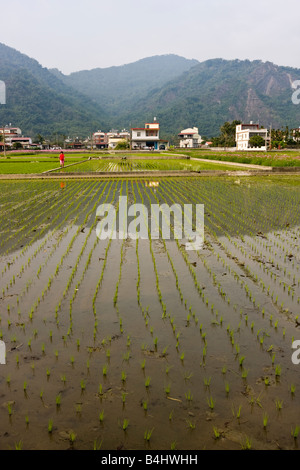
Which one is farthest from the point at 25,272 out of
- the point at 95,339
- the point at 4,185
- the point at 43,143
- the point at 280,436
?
the point at 43,143

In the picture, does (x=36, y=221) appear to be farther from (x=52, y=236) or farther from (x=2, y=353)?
(x=2, y=353)

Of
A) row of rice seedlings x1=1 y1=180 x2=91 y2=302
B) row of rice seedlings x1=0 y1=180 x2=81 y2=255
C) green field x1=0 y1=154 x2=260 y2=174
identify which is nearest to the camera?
row of rice seedlings x1=1 y1=180 x2=91 y2=302

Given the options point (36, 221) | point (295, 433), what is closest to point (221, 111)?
point (36, 221)

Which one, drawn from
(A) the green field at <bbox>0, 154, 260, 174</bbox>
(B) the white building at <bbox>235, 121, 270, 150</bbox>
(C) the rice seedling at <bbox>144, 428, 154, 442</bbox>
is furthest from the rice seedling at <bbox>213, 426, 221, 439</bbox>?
(B) the white building at <bbox>235, 121, 270, 150</bbox>

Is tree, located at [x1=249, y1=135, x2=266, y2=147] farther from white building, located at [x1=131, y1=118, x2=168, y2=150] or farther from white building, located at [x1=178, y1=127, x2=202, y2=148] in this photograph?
A: white building, located at [x1=178, y1=127, x2=202, y2=148]

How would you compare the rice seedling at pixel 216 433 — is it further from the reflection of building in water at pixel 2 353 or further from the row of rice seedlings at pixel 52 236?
the row of rice seedlings at pixel 52 236

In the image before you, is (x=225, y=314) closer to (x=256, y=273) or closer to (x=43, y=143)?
(x=256, y=273)
